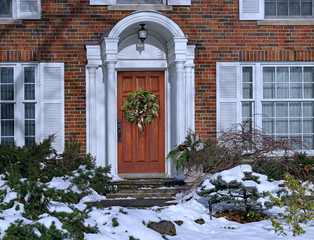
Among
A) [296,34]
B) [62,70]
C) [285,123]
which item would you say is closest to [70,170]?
[62,70]

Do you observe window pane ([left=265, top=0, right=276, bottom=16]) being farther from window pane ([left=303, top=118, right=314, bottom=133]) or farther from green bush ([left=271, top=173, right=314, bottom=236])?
green bush ([left=271, top=173, right=314, bottom=236])

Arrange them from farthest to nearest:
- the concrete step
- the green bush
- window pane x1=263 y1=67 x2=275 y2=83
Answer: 1. window pane x1=263 y1=67 x2=275 y2=83
2. the concrete step
3. the green bush

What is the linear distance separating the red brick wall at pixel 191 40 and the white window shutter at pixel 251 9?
0.40 ft

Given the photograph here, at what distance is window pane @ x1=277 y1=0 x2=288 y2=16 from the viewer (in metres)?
11.7

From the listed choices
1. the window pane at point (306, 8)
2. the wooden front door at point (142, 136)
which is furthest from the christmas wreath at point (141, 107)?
the window pane at point (306, 8)

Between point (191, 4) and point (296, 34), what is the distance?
221 cm

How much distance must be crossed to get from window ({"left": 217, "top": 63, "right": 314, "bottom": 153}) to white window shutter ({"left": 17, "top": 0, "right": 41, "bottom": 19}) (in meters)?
3.75

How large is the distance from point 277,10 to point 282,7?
0.12 m

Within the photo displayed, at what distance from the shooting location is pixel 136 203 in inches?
361

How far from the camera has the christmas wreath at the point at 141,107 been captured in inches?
450

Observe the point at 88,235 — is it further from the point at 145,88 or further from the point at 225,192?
the point at 145,88

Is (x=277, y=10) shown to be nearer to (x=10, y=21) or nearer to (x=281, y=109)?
(x=281, y=109)

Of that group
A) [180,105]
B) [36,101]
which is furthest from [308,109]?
[36,101]

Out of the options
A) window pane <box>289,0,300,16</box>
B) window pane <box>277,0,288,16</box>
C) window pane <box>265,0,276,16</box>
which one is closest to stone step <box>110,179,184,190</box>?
window pane <box>265,0,276,16</box>
